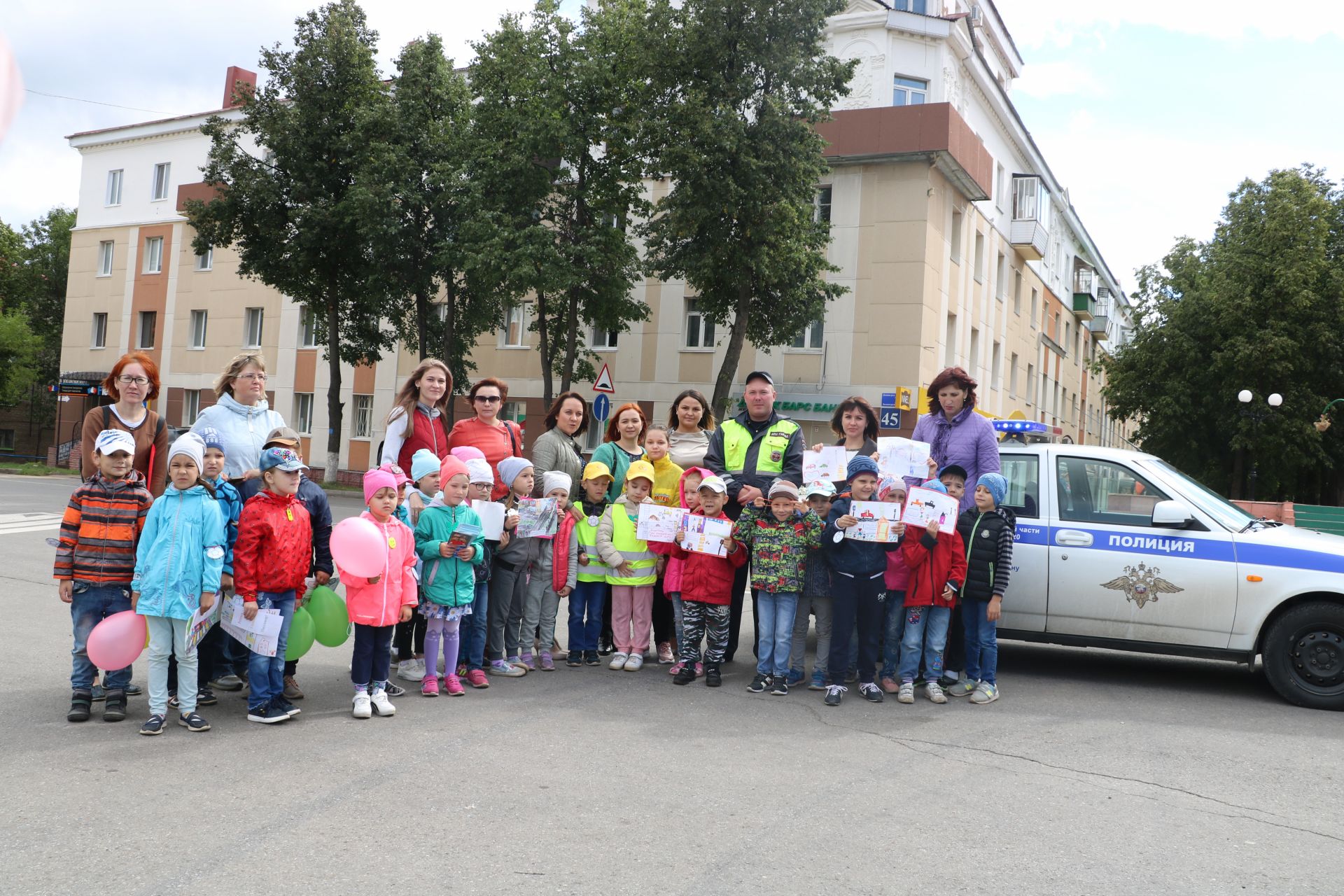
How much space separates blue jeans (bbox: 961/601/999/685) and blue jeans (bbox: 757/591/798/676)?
4.08ft

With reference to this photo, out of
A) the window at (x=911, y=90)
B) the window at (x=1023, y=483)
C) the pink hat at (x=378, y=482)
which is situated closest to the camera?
the pink hat at (x=378, y=482)

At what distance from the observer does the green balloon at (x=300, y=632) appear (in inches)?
250

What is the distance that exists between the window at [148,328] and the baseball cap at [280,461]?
41.6 metres

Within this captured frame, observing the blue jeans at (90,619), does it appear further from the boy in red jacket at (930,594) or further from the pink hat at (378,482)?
the boy in red jacket at (930,594)

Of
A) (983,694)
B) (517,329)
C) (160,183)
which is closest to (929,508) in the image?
(983,694)

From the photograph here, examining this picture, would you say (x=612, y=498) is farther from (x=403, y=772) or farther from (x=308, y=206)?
(x=308, y=206)

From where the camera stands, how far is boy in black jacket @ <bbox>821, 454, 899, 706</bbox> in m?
7.34

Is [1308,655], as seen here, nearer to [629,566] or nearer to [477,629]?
[629,566]

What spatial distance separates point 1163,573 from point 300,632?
609cm

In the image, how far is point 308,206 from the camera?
28.6 m

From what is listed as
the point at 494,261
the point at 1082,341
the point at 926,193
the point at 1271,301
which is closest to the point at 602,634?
the point at 494,261

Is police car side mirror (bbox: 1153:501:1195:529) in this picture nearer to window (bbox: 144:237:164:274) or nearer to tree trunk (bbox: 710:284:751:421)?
tree trunk (bbox: 710:284:751:421)

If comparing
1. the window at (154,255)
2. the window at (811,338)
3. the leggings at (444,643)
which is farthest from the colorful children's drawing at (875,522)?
the window at (154,255)

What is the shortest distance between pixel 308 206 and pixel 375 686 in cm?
2504
